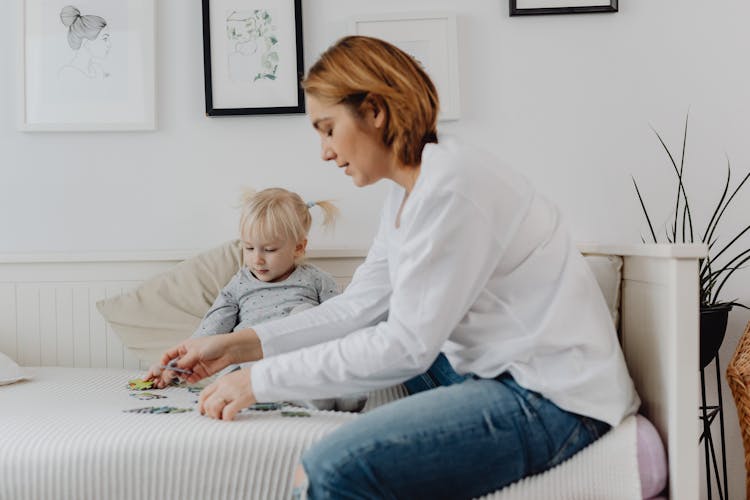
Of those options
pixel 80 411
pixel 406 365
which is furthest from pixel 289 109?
pixel 406 365

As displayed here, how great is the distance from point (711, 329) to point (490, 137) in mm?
746

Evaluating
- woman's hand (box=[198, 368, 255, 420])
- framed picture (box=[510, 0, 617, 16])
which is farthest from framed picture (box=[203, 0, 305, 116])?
woman's hand (box=[198, 368, 255, 420])

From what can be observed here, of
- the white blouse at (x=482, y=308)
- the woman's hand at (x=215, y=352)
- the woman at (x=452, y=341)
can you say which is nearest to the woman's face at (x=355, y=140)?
the woman at (x=452, y=341)

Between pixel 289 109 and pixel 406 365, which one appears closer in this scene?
pixel 406 365

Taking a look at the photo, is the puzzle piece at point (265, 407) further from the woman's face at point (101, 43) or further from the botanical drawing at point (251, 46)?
the woman's face at point (101, 43)

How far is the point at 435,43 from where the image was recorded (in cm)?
220

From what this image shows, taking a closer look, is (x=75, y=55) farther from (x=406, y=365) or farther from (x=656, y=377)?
(x=656, y=377)

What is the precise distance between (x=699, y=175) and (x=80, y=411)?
5.44 feet

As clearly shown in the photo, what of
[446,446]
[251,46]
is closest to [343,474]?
[446,446]

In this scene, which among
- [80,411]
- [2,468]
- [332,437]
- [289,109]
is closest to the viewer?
[332,437]

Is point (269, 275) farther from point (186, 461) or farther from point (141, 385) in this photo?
point (186, 461)

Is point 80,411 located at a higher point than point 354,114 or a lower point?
lower

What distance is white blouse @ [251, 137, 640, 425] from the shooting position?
1197 millimetres

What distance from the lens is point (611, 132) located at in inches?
87.1
